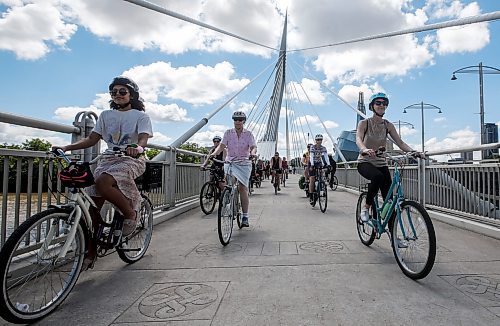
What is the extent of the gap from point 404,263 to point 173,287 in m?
2.08

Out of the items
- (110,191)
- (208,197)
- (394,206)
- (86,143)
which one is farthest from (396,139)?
(208,197)

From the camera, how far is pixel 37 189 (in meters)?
3.15

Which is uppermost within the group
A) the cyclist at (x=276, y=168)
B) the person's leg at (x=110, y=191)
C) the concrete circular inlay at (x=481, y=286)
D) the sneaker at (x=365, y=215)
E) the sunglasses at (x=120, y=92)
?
the sunglasses at (x=120, y=92)

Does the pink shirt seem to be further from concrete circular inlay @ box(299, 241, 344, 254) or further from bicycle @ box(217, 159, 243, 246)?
concrete circular inlay @ box(299, 241, 344, 254)

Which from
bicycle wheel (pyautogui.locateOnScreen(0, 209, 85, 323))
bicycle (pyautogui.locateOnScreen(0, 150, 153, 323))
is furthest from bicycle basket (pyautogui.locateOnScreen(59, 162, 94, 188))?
bicycle wheel (pyautogui.locateOnScreen(0, 209, 85, 323))

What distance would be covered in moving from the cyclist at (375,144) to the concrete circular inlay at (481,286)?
1.14 metres

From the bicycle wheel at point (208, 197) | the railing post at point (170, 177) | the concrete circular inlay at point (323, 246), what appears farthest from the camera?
the bicycle wheel at point (208, 197)

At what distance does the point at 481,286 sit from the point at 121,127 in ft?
11.1

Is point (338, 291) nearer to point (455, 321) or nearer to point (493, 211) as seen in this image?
point (455, 321)

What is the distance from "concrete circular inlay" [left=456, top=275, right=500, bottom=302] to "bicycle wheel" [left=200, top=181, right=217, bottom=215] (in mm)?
4941

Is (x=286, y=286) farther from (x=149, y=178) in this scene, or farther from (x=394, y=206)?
(x=149, y=178)

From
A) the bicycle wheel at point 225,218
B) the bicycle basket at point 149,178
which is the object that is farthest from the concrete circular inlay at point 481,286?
the bicycle basket at point 149,178

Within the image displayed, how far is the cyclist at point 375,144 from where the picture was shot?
3797 millimetres

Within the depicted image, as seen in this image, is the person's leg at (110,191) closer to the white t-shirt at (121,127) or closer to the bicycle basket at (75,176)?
the bicycle basket at (75,176)
